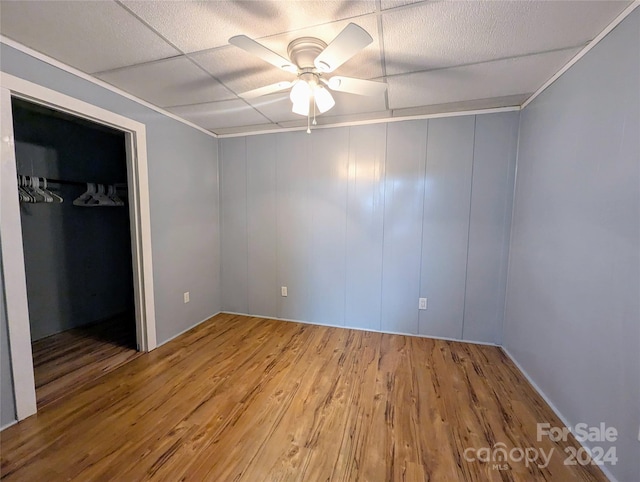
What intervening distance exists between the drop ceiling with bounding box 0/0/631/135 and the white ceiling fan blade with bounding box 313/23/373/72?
0.68ft

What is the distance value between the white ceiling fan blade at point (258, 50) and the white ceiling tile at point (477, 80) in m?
0.91

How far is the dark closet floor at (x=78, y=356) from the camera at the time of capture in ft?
6.39

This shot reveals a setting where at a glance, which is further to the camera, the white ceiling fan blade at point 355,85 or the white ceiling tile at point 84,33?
the white ceiling fan blade at point 355,85

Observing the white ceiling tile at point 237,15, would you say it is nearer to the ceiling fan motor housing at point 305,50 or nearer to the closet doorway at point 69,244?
the ceiling fan motor housing at point 305,50

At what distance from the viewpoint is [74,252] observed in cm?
303

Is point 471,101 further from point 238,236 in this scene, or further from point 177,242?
point 177,242

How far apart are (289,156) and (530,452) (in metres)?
3.15

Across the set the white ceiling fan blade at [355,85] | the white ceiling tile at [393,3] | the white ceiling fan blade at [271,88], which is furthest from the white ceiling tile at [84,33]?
the white ceiling tile at [393,3]

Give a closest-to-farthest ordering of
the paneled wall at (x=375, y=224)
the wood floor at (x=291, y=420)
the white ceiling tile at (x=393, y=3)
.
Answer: the white ceiling tile at (x=393, y=3)
the wood floor at (x=291, y=420)
the paneled wall at (x=375, y=224)

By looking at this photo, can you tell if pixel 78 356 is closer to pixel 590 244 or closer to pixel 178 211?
pixel 178 211

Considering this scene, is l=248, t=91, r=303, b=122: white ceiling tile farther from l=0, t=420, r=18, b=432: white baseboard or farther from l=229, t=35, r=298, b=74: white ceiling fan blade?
l=0, t=420, r=18, b=432: white baseboard

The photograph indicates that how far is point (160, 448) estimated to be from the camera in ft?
4.73

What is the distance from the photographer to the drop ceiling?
126 cm

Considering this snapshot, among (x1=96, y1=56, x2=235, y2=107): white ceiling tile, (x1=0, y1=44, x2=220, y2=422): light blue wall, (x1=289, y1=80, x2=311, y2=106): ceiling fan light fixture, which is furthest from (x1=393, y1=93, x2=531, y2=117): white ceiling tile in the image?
(x1=0, y1=44, x2=220, y2=422): light blue wall
